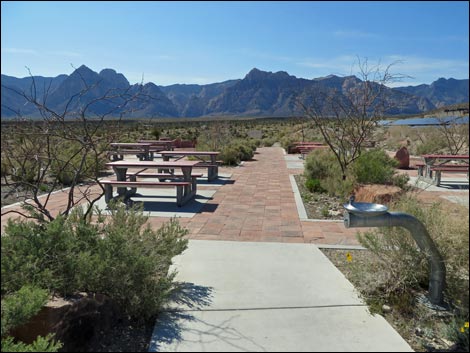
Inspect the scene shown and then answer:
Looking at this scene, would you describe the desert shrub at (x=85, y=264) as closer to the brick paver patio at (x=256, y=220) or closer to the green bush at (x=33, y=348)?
the green bush at (x=33, y=348)

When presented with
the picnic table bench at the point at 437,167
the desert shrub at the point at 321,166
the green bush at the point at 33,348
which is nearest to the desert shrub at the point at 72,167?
the green bush at the point at 33,348

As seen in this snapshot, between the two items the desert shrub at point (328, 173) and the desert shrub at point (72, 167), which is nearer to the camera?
the desert shrub at point (72, 167)

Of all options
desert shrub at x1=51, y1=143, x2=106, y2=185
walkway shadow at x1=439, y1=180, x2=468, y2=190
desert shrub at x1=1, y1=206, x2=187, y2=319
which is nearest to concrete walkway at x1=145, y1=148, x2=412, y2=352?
desert shrub at x1=1, y1=206, x2=187, y2=319

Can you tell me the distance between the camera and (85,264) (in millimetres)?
3281

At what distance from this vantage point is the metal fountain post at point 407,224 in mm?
3527

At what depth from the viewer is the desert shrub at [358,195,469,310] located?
3.67 metres

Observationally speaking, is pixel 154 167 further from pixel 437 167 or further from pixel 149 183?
pixel 437 167

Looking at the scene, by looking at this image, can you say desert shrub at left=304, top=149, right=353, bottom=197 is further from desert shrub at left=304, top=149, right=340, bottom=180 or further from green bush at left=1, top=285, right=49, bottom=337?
green bush at left=1, top=285, right=49, bottom=337

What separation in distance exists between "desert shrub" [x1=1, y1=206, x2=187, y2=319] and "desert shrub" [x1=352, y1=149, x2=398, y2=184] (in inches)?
256

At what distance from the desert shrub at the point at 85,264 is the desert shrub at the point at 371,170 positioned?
651 centimetres

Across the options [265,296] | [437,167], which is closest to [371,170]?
[437,167]

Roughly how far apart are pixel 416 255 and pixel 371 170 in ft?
18.1

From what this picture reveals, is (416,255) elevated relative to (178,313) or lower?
elevated

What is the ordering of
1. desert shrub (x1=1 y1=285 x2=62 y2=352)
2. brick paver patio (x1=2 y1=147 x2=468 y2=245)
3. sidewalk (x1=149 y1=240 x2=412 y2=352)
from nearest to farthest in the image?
desert shrub (x1=1 y1=285 x2=62 y2=352)
sidewalk (x1=149 y1=240 x2=412 y2=352)
brick paver patio (x1=2 y1=147 x2=468 y2=245)
